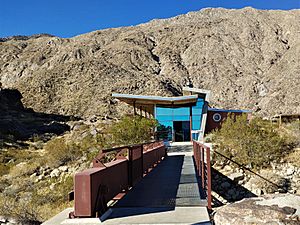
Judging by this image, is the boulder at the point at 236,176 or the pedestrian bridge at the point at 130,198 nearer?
the pedestrian bridge at the point at 130,198

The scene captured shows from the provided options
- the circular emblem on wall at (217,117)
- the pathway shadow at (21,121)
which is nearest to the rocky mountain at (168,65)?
the pathway shadow at (21,121)

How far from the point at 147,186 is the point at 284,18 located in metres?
96.1

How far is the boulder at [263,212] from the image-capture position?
6.23m

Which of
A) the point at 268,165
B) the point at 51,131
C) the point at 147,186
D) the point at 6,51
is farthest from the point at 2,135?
the point at 6,51

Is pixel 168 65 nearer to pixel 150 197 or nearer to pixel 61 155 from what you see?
pixel 61 155

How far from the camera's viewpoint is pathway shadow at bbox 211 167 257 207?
668 inches

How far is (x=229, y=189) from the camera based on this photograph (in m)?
17.8

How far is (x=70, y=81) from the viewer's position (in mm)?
73938

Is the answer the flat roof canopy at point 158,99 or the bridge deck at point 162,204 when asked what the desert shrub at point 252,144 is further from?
the flat roof canopy at point 158,99

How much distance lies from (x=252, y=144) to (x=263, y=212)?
1446 cm

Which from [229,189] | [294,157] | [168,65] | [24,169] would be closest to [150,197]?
[229,189]

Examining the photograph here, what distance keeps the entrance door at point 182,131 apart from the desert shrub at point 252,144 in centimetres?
1202

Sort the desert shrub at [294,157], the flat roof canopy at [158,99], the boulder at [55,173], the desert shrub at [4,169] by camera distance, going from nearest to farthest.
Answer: the desert shrub at [294,157] < the boulder at [55,173] < the desert shrub at [4,169] < the flat roof canopy at [158,99]

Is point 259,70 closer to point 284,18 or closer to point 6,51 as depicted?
point 284,18
